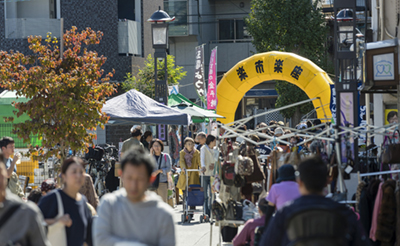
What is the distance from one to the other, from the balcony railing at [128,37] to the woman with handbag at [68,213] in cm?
2591

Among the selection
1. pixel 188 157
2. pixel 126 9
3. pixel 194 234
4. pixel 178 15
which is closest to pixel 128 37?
pixel 126 9

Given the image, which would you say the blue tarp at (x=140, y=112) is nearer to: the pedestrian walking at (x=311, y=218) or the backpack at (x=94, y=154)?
the backpack at (x=94, y=154)

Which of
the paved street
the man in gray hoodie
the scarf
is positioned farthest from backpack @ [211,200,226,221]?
the man in gray hoodie

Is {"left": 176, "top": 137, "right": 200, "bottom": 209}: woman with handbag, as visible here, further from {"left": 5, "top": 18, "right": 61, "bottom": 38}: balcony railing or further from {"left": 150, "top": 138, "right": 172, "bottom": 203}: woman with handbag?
{"left": 5, "top": 18, "right": 61, "bottom": 38}: balcony railing

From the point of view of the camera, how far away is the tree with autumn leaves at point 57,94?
1050 cm

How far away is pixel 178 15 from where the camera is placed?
116 feet

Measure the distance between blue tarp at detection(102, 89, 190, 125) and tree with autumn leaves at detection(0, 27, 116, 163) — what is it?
114 centimetres

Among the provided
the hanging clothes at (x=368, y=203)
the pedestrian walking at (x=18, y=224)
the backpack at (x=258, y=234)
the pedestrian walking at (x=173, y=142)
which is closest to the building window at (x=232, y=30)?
the pedestrian walking at (x=173, y=142)

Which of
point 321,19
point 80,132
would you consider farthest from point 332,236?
point 321,19

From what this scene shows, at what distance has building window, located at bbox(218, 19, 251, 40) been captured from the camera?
38625 millimetres

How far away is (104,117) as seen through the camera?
11.2m

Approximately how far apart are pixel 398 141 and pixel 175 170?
319 inches

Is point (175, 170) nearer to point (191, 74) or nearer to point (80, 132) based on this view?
point (80, 132)

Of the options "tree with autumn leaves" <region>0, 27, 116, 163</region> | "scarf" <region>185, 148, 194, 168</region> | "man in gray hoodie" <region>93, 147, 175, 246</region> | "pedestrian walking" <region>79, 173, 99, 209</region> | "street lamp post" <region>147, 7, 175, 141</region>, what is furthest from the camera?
"street lamp post" <region>147, 7, 175, 141</region>
